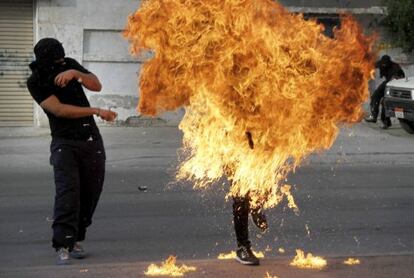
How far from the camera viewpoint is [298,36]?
5457 millimetres

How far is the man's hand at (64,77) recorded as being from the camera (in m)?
6.11

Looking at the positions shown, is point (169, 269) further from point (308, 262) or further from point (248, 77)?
point (248, 77)

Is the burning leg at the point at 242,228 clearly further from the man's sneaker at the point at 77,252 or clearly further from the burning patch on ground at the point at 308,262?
the man's sneaker at the point at 77,252

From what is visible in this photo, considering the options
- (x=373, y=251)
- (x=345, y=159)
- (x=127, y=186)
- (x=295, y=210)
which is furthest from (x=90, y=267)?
(x=345, y=159)

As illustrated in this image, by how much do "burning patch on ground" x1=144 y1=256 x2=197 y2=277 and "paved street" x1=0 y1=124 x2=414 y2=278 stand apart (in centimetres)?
8

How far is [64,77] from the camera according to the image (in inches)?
241

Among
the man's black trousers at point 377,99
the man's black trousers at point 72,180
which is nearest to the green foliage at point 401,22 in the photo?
the man's black trousers at point 377,99

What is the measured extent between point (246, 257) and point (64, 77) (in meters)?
1.92

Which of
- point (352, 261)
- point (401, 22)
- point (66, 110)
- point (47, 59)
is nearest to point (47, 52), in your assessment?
point (47, 59)

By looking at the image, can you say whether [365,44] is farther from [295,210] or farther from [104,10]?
[104,10]

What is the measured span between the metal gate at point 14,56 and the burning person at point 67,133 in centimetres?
1139

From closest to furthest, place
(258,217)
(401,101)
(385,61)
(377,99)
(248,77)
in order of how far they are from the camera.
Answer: (248,77)
(258,217)
(401,101)
(385,61)
(377,99)

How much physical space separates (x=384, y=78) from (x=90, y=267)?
43.6ft

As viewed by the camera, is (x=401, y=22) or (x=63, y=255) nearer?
(x=63, y=255)
